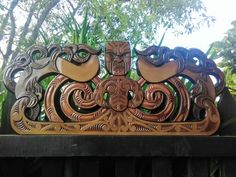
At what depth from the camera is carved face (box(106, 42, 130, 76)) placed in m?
1.59

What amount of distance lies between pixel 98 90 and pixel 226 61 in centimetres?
649

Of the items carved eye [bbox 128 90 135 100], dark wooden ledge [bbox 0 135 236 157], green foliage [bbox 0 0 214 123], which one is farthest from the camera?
green foliage [bbox 0 0 214 123]

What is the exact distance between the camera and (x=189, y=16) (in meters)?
6.84

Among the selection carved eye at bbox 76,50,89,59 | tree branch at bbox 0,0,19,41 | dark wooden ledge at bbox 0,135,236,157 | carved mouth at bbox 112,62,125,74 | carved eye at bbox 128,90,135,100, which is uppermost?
tree branch at bbox 0,0,19,41

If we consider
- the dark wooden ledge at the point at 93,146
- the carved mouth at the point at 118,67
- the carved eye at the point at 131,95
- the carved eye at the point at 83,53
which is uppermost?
the carved eye at the point at 83,53

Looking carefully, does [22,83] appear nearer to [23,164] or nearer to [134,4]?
[23,164]

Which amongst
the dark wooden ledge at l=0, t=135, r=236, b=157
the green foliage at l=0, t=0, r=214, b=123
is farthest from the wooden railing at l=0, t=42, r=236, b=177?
the green foliage at l=0, t=0, r=214, b=123

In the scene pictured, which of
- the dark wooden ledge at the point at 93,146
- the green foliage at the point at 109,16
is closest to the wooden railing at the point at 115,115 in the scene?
the dark wooden ledge at the point at 93,146

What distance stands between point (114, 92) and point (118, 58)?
0.45 feet

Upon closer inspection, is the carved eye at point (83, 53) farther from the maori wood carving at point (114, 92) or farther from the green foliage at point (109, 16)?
the green foliage at point (109, 16)

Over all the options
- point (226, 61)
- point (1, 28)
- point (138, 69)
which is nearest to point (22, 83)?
point (138, 69)

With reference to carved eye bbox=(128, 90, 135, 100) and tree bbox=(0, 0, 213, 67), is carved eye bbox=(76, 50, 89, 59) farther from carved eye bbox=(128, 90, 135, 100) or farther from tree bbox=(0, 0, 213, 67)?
tree bbox=(0, 0, 213, 67)

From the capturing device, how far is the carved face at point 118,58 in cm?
159

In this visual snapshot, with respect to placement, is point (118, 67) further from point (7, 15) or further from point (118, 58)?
point (7, 15)
